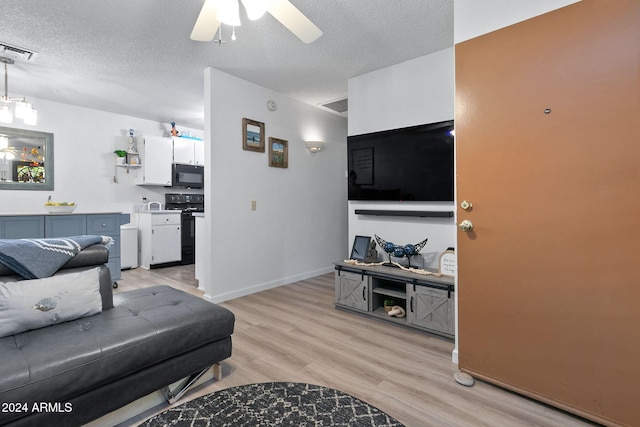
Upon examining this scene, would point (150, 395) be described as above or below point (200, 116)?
below

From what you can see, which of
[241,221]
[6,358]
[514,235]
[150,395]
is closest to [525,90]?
[514,235]

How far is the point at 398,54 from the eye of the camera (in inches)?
120

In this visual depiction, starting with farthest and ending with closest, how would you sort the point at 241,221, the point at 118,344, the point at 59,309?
1. the point at 241,221
2. the point at 59,309
3. the point at 118,344

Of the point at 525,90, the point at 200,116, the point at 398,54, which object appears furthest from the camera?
the point at 200,116

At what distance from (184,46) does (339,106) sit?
2369 millimetres

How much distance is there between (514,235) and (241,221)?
2766 millimetres

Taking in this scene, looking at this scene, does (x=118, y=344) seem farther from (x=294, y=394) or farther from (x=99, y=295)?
(x=294, y=394)

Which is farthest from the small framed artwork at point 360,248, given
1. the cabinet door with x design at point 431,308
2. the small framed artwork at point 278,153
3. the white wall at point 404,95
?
the small framed artwork at point 278,153

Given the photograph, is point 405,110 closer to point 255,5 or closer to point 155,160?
point 255,5

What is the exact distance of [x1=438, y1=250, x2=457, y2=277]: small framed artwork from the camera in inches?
102

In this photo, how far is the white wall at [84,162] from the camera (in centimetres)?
440

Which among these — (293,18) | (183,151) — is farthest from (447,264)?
(183,151)

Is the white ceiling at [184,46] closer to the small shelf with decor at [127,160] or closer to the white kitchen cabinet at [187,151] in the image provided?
the small shelf with decor at [127,160]

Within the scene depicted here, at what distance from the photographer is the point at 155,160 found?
5223mm
